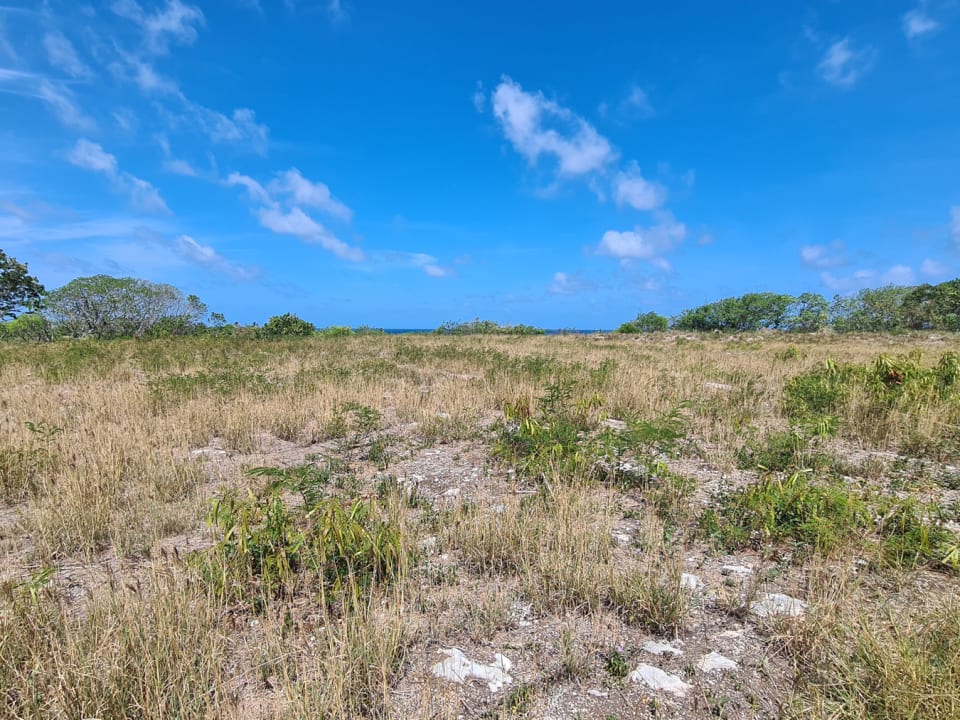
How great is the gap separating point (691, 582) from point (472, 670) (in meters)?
1.55

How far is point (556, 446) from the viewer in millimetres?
4590

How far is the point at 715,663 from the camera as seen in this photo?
2229mm

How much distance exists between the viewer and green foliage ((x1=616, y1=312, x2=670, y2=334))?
113ft

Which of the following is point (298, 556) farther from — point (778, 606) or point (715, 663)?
point (778, 606)

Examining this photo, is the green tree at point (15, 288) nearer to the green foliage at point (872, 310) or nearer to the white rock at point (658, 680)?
the white rock at point (658, 680)

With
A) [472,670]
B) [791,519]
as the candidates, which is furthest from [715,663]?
[791,519]

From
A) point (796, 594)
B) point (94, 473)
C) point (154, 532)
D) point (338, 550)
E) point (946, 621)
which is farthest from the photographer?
point (94, 473)

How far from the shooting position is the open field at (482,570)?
6.56ft

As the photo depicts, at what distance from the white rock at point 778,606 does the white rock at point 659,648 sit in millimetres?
605

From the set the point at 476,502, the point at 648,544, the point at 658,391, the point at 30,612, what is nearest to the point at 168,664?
the point at 30,612

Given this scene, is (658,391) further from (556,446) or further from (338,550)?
Result: (338,550)

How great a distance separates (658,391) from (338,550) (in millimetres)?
6691

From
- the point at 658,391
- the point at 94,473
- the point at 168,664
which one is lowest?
the point at 168,664

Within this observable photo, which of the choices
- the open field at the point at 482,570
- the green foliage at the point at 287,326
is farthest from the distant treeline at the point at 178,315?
the open field at the point at 482,570
